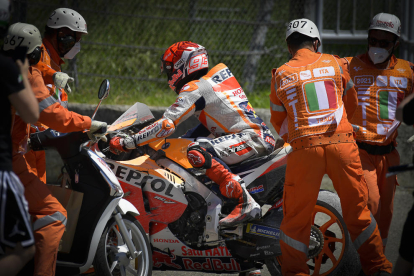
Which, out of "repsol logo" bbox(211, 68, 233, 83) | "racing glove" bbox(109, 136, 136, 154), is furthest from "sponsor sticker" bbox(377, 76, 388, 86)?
"racing glove" bbox(109, 136, 136, 154)

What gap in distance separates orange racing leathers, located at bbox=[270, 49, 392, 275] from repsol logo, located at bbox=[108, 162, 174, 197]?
3.18 feet

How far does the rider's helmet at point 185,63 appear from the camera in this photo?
4562 mm

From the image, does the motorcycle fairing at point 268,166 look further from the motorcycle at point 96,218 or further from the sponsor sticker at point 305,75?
the motorcycle at point 96,218

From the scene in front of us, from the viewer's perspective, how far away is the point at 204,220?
4.27 m

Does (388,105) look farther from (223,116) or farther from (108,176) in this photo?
(108,176)

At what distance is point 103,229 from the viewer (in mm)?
3680

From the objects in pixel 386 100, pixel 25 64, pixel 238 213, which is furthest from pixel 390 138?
pixel 25 64

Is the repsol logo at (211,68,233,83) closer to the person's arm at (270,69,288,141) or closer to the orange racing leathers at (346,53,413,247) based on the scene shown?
the person's arm at (270,69,288,141)

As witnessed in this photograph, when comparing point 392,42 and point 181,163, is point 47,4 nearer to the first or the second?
point 181,163

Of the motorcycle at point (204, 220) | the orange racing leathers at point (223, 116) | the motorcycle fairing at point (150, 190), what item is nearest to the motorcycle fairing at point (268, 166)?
the motorcycle at point (204, 220)

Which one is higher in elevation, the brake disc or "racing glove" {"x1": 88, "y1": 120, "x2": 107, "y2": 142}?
"racing glove" {"x1": 88, "y1": 120, "x2": 107, "y2": 142}

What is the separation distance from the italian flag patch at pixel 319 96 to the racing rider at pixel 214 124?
0.68m

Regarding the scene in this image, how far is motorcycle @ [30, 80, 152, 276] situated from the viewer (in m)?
3.66

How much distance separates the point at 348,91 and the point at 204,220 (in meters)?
1.52
